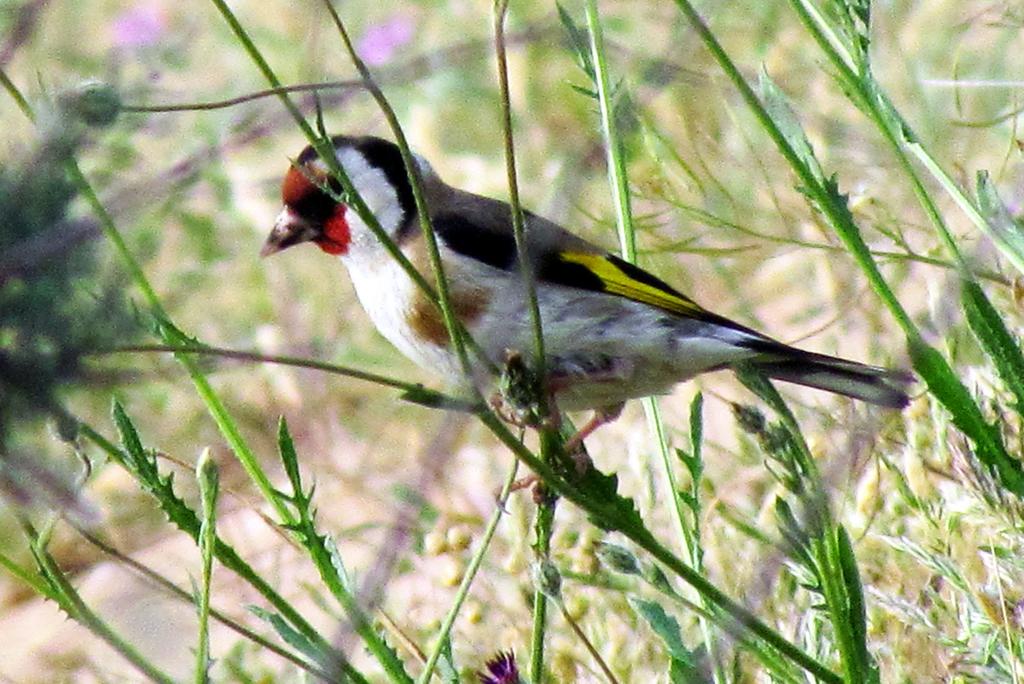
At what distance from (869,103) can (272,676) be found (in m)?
1.26

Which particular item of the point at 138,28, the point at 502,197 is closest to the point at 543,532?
the point at 502,197

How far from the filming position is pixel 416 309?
2.47 meters

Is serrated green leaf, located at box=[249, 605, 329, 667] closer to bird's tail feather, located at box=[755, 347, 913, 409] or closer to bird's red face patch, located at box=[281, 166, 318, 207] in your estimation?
bird's tail feather, located at box=[755, 347, 913, 409]

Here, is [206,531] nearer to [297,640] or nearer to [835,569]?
[297,640]

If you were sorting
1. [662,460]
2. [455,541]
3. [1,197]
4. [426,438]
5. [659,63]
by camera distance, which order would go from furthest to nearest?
[426,438], [455,541], [662,460], [659,63], [1,197]

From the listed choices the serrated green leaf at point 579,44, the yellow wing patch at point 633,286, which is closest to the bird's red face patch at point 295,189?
the yellow wing patch at point 633,286

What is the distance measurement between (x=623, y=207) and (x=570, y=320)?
495 mm

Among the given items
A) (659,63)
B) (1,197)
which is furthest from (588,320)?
(1,197)

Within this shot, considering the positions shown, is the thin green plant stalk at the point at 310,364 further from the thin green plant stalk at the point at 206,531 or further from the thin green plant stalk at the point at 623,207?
the thin green plant stalk at the point at 623,207

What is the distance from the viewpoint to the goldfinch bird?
2449 millimetres

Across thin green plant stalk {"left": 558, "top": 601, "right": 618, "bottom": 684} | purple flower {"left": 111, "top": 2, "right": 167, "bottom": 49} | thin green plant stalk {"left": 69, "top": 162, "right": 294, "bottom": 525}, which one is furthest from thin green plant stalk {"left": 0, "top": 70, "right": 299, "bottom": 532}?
purple flower {"left": 111, "top": 2, "right": 167, "bottom": 49}

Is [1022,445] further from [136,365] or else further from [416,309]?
[136,365]

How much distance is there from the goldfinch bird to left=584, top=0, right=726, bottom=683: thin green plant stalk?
9.0 inches

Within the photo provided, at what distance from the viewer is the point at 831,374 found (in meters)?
2.46
